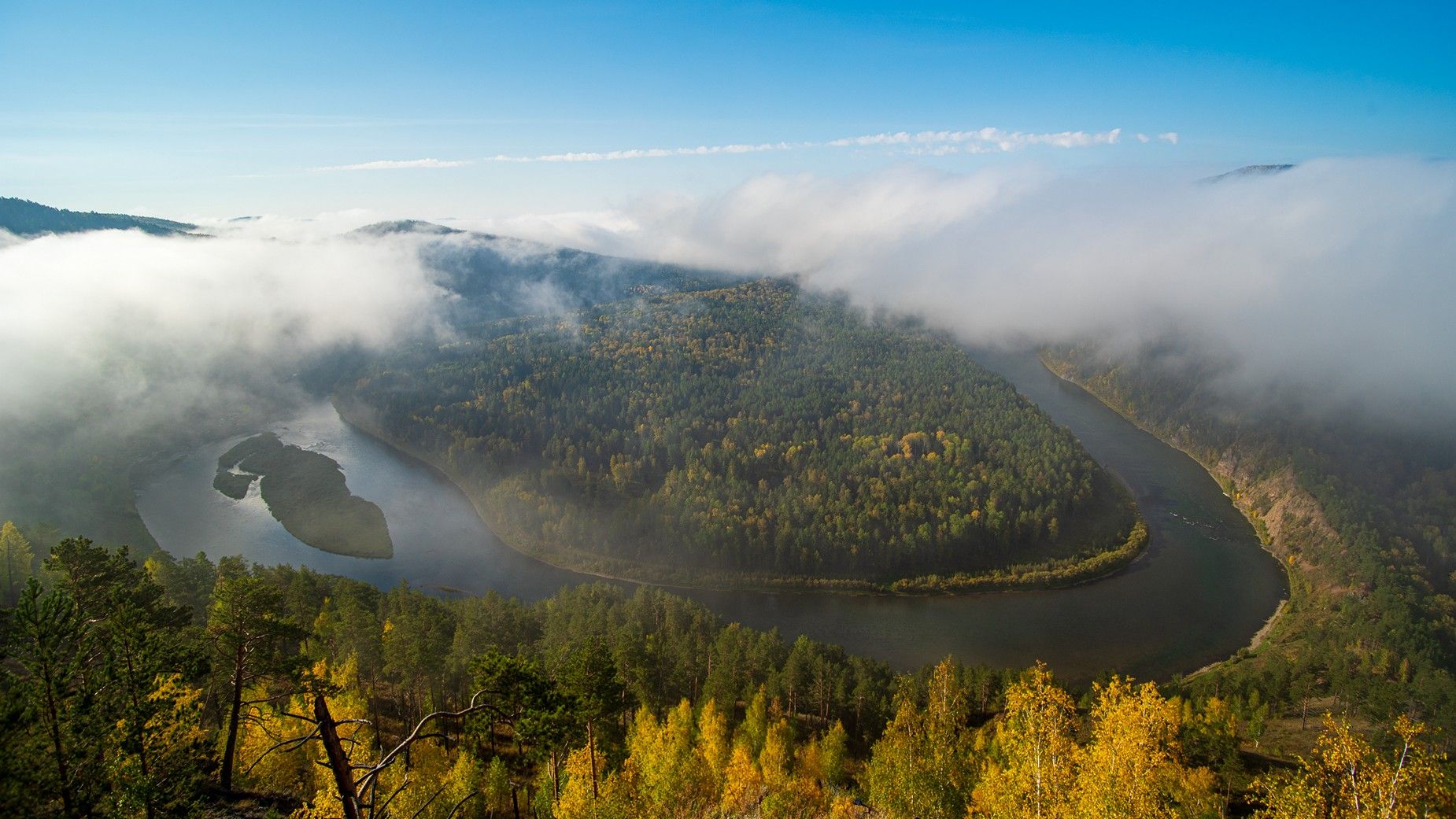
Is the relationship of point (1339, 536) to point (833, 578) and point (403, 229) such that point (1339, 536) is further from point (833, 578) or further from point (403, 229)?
point (403, 229)

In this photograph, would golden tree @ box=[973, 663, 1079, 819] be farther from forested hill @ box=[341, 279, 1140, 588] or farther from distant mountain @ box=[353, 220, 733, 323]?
distant mountain @ box=[353, 220, 733, 323]

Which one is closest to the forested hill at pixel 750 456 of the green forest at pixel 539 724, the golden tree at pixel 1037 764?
the green forest at pixel 539 724

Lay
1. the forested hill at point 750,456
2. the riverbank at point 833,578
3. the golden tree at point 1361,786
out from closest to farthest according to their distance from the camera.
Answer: the golden tree at point 1361,786 → the riverbank at point 833,578 → the forested hill at point 750,456

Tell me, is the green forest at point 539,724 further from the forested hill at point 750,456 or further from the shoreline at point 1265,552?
the forested hill at point 750,456

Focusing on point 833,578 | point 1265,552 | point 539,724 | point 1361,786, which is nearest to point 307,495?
point 833,578

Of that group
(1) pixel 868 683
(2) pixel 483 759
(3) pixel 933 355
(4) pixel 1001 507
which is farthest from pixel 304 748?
(3) pixel 933 355

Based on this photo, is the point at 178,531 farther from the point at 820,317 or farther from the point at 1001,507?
the point at 820,317
